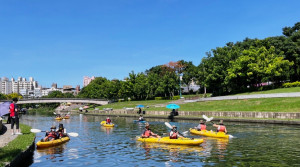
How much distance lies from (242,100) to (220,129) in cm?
3237

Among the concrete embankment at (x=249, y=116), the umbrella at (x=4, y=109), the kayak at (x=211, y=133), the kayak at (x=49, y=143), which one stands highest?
the umbrella at (x=4, y=109)

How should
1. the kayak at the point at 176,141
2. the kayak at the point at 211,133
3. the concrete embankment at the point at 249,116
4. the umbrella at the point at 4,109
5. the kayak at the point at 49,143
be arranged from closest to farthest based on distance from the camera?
the kayak at the point at 49,143 < the kayak at the point at 176,141 < the kayak at the point at 211,133 < the umbrella at the point at 4,109 < the concrete embankment at the point at 249,116

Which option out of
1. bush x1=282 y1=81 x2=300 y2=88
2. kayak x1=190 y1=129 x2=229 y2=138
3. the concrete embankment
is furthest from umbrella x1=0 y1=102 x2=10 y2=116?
bush x1=282 y1=81 x2=300 y2=88

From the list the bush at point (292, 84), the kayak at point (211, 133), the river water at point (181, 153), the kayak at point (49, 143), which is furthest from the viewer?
the bush at point (292, 84)

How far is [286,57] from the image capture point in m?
82.4

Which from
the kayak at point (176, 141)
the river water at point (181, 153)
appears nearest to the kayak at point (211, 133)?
the river water at point (181, 153)

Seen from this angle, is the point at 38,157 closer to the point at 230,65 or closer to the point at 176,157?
the point at 176,157

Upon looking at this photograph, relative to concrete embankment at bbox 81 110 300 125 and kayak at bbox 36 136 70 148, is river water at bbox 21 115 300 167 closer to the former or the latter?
kayak at bbox 36 136 70 148

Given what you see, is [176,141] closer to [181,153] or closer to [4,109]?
[181,153]

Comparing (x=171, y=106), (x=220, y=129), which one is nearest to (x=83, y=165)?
(x=220, y=129)

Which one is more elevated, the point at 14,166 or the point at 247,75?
the point at 247,75

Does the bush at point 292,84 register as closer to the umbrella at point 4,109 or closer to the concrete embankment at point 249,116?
the concrete embankment at point 249,116

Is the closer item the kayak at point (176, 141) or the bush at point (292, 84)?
the kayak at point (176, 141)

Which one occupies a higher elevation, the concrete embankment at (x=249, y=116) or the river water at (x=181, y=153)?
the concrete embankment at (x=249, y=116)
